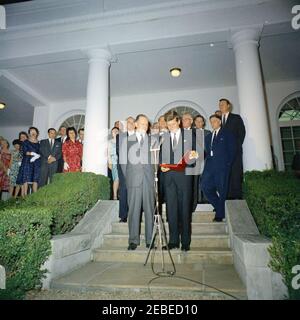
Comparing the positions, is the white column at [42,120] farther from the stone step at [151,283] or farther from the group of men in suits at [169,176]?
the stone step at [151,283]

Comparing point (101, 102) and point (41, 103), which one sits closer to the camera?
point (101, 102)

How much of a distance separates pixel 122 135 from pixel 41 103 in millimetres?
9233

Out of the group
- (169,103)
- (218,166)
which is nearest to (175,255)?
(218,166)

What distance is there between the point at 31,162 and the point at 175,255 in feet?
22.2

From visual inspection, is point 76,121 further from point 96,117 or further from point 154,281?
point 154,281

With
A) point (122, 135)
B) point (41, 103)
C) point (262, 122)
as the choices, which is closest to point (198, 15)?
point (262, 122)

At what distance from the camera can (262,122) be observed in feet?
22.1

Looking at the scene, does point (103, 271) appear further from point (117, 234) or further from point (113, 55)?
point (113, 55)

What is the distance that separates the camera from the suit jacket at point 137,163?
4.79 m

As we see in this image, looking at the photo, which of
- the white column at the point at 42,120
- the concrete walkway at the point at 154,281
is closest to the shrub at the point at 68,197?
the concrete walkway at the point at 154,281

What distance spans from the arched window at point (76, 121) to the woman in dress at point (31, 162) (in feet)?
13.1

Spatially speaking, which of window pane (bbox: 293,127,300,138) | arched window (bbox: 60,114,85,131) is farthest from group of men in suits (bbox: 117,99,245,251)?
arched window (bbox: 60,114,85,131)
